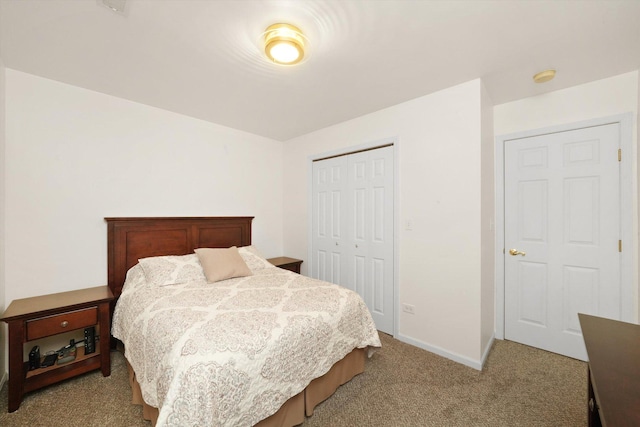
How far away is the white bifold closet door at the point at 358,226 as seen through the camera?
2.77 metres

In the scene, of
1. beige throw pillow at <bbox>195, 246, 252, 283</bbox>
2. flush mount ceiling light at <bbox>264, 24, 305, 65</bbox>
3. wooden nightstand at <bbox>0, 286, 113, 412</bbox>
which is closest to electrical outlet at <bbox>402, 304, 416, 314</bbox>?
beige throw pillow at <bbox>195, 246, 252, 283</bbox>

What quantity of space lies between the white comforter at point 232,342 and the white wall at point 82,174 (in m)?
0.69

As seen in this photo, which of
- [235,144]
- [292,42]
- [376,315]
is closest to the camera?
[292,42]

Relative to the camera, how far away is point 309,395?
1.61 m

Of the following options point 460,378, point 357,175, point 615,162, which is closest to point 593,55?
point 615,162

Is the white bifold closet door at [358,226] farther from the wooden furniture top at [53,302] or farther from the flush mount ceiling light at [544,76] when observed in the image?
the wooden furniture top at [53,302]

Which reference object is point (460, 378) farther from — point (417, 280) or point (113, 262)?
point (113, 262)

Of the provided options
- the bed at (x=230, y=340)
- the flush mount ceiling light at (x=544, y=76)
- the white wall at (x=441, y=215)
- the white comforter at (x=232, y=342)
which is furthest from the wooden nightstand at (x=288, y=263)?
the flush mount ceiling light at (x=544, y=76)

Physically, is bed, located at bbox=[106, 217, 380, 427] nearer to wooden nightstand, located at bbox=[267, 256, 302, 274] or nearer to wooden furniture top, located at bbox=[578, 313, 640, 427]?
wooden nightstand, located at bbox=[267, 256, 302, 274]

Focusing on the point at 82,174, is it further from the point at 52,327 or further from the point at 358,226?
the point at 358,226

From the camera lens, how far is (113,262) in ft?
7.86

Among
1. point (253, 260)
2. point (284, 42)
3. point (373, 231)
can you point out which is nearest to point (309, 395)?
point (253, 260)

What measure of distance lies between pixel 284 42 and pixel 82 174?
7.23 ft

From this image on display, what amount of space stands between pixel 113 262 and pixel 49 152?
3.53 ft
